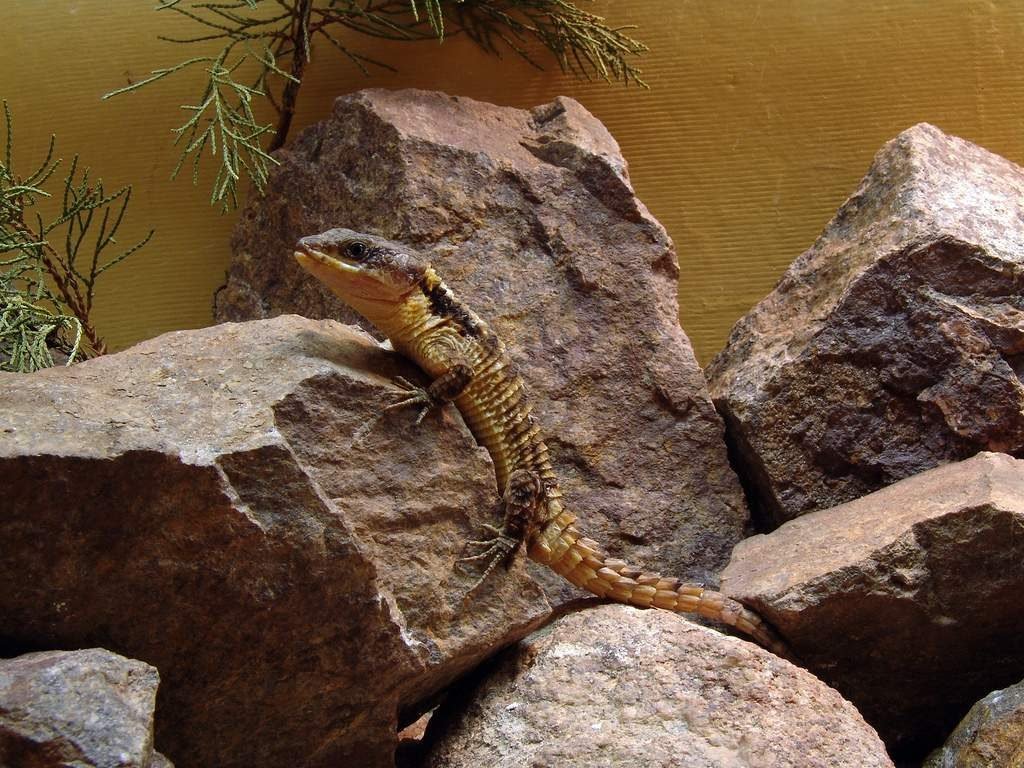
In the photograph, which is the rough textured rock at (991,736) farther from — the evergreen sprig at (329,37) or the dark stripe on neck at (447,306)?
the evergreen sprig at (329,37)

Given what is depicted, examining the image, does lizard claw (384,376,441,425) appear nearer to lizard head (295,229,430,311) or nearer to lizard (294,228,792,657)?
lizard (294,228,792,657)

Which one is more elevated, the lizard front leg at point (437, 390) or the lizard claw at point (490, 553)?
the lizard front leg at point (437, 390)

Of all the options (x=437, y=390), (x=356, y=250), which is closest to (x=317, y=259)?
(x=356, y=250)

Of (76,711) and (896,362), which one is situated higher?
(896,362)

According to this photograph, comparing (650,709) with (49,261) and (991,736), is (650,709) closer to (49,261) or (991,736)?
(991,736)

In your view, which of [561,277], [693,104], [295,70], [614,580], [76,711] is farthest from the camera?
[693,104]

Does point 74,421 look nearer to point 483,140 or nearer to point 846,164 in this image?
point 483,140

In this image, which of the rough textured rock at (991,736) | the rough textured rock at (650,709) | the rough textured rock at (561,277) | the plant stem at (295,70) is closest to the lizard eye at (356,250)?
the rough textured rock at (561,277)

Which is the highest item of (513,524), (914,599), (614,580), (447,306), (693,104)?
(693,104)

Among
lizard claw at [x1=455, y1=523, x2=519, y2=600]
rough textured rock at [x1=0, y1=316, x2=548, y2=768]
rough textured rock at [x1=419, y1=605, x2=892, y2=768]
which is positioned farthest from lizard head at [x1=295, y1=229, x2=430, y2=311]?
rough textured rock at [x1=419, y1=605, x2=892, y2=768]
